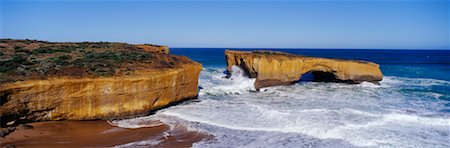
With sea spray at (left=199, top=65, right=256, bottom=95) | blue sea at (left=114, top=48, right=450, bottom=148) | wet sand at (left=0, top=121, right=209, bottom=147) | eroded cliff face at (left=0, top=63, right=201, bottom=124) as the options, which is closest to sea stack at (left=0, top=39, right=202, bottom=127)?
eroded cliff face at (left=0, top=63, right=201, bottom=124)

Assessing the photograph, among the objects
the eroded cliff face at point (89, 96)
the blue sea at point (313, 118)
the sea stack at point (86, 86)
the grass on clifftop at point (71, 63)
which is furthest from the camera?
the grass on clifftop at point (71, 63)

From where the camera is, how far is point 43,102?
12.6 m

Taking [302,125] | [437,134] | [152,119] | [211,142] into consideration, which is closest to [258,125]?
[302,125]

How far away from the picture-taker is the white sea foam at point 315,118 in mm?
11984

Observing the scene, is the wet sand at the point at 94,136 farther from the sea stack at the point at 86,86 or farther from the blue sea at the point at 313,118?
the sea stack at the point at 86,86

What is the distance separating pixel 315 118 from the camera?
48.2ft

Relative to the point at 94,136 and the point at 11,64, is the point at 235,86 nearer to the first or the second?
the point at 94,136

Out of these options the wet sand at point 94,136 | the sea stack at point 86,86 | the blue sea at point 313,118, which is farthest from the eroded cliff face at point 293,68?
the wet sand at point 94,136

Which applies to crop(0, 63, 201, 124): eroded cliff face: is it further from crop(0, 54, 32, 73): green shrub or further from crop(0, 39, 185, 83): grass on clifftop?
crop(0, 54, 32, 73): green shrub

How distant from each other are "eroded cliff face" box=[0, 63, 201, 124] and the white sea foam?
30.8 inches

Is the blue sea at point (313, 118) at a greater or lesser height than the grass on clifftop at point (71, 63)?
lesser

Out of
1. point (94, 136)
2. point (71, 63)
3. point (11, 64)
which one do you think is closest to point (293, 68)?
point (71, 63)

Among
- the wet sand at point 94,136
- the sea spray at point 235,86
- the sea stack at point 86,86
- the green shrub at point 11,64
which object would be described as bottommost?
the wet sand at point 94,136

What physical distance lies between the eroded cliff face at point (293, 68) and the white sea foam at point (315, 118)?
238 cm
